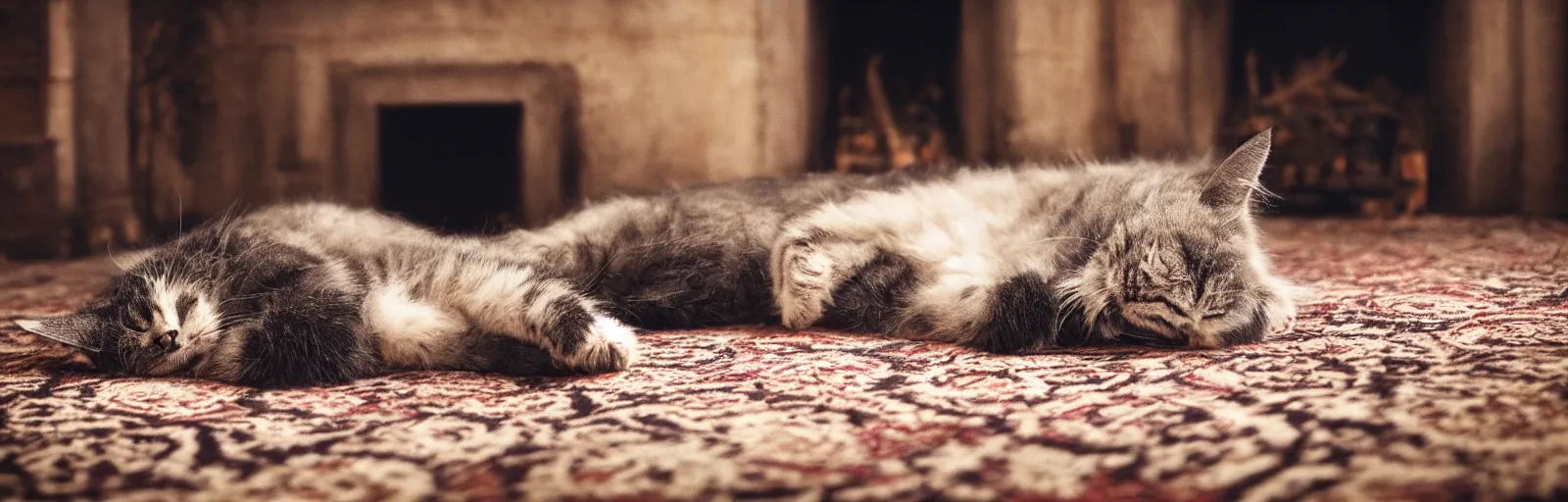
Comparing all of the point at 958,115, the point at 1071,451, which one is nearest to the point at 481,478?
the point at 1071,451

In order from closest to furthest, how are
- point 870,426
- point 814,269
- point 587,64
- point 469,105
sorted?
point 870,426 < point 814,269 < point 587,64 < point 469,105

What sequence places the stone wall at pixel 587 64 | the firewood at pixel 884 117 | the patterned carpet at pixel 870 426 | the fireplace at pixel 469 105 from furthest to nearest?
the firewood at pixel 884 117
the fireplace at pixel 469 105
the stone wall at pixel 587 64
the patterned carpet at pixel 870 426

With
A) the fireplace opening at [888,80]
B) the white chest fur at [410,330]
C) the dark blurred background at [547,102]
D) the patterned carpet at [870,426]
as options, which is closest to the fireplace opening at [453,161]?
the dark blurred background at [547,102]

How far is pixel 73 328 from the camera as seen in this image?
1798mm

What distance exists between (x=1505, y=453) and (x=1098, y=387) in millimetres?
565

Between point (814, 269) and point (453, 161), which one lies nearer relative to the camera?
point (814, 269)

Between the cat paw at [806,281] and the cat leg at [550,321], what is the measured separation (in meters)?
0.48

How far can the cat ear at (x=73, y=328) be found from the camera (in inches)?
68.6

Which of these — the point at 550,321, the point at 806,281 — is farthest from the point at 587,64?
the point at 550,321

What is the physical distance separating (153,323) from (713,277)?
1.09m

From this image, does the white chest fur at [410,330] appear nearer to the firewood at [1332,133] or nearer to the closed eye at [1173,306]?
the closed eye at [1173,306]

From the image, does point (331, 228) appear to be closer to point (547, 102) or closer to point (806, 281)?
point (806, 281)

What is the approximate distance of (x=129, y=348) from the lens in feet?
5.92

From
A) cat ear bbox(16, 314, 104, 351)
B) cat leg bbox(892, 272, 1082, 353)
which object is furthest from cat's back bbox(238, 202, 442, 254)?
cat leg bbox(892, 272, 1082, 353)
